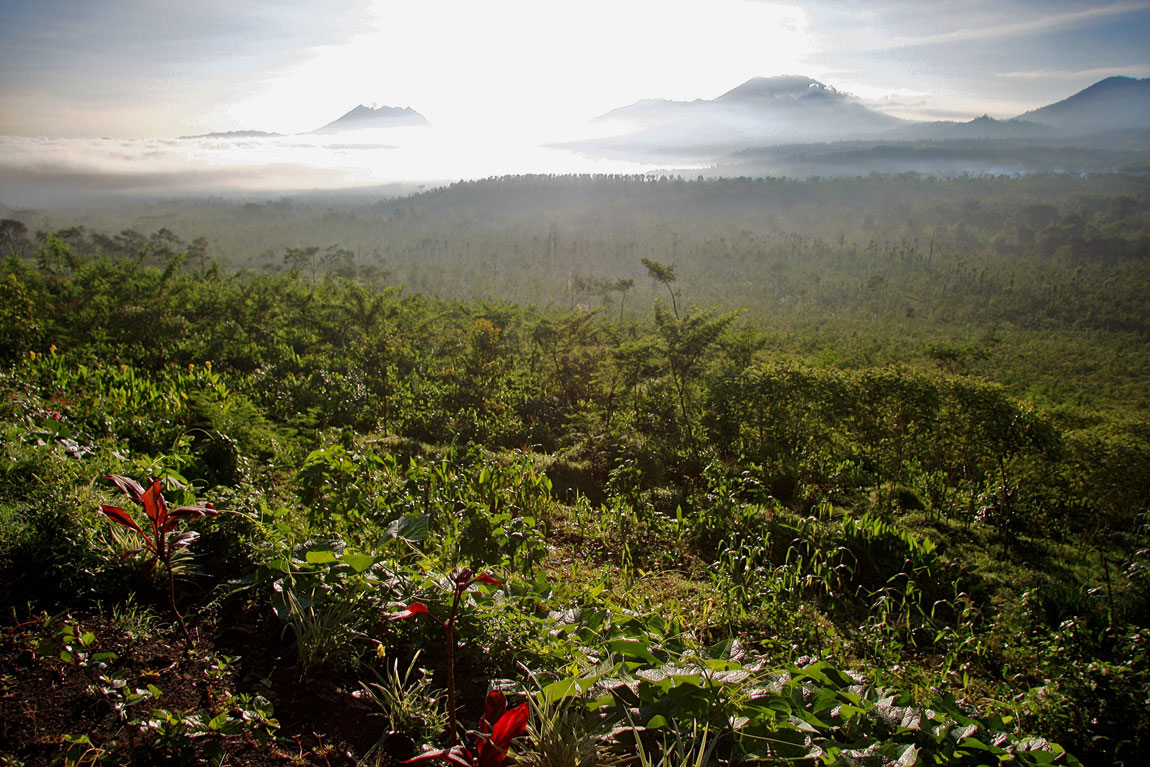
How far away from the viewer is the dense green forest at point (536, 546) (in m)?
1.76

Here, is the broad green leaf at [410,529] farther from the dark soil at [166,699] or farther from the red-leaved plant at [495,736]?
the red-leaved plant at [495,736]

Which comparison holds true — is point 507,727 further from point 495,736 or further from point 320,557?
point 320,557

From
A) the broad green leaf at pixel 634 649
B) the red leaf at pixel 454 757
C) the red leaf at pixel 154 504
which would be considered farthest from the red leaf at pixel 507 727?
the red leaf at pixel 154 504

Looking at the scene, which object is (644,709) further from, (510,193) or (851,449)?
(510,193)

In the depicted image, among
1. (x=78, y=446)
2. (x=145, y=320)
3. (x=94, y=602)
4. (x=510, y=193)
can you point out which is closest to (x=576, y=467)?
(x=78, y=446)

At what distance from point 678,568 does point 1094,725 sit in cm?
263

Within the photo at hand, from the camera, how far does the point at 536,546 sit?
11.0ft

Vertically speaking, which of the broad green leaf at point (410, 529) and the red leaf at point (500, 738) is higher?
the broad green leaf at point (410, 529)

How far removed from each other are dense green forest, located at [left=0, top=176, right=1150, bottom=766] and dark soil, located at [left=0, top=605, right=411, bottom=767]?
11 mm

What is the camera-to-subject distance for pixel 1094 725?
3.09 meters

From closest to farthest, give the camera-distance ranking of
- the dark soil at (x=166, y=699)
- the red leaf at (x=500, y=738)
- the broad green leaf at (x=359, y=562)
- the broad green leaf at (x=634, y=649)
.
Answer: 1. the red leaf at (x=500, y=738)
2. the dark soil at (x=166, y=699)
3. the broad green leaf at (x=634, y=649)
4. the broad green leaf at (x=359, y=562)

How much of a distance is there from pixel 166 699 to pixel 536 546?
74.6 inches

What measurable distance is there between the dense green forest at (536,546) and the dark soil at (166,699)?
0.01m

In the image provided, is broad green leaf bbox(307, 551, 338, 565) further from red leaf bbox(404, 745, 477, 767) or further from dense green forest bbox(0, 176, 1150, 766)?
→ red leaf bbox(404, 745, 477, 767)
